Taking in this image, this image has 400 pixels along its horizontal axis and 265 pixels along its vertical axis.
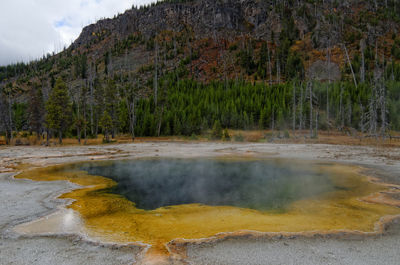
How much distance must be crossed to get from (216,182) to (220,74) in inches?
3385

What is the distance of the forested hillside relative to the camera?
52.3 metres

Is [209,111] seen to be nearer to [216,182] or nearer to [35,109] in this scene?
[35,109]

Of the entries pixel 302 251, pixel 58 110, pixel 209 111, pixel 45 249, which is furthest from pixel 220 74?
pixel 45 249

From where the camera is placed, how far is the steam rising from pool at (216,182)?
1188 centimetres

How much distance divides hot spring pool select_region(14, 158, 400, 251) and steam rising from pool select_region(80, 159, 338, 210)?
5cm

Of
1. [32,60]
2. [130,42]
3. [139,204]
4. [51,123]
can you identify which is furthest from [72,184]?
[32,60]

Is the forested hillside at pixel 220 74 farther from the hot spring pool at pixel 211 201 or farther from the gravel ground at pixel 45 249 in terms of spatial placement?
the gravel ground at pixel 45 249

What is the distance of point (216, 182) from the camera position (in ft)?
52.4

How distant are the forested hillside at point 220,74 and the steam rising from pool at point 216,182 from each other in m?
26.6

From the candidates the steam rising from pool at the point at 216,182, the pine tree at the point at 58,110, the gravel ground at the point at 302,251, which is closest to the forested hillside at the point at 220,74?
the pine tree at the point at 58,110

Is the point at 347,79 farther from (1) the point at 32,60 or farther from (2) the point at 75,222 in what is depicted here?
(1) the point at 32,60

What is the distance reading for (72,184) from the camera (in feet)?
47.6

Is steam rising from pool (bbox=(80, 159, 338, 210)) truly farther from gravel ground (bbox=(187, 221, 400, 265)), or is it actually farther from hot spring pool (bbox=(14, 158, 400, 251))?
gravel ground (bbox=(187, 221, 400, 265))

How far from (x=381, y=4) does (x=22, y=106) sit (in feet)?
547
